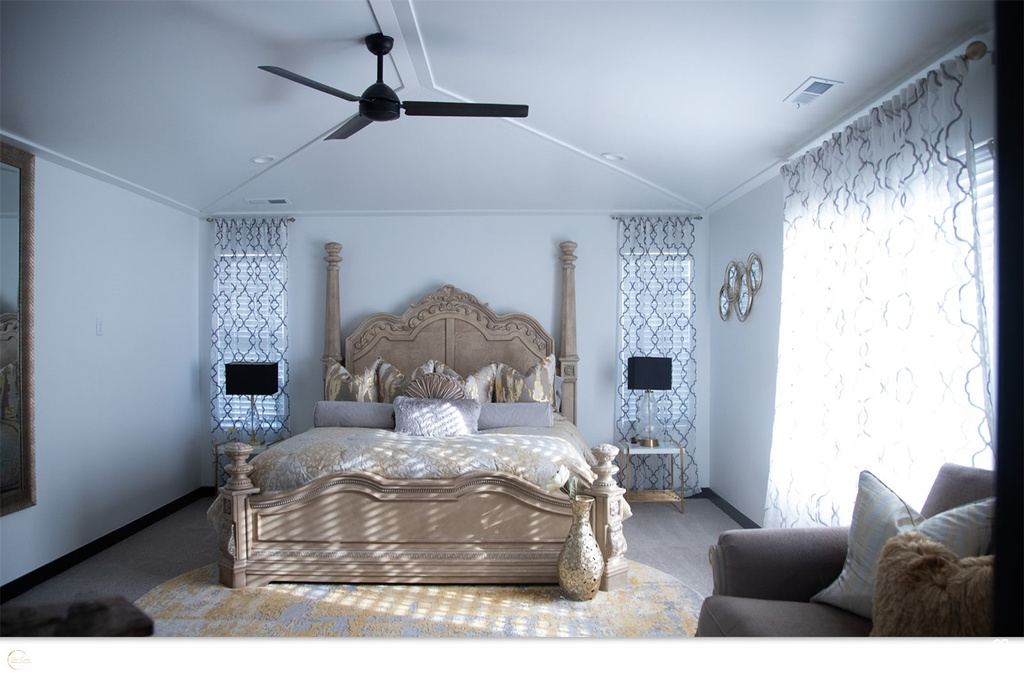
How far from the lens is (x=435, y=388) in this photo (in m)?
3.81

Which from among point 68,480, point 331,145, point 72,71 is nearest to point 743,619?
point 68,480

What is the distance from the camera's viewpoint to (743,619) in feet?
4.92

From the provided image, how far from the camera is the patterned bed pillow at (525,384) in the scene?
4.04 m

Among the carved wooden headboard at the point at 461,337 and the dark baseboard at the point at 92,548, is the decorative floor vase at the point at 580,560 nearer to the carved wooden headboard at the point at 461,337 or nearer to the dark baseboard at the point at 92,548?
the carved wooden headboard at the point at 461,337

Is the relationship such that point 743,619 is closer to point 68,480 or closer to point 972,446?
point 972,446

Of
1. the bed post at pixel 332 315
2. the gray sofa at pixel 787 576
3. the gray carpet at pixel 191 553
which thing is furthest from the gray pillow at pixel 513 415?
the gray sofa at pixel 787 576

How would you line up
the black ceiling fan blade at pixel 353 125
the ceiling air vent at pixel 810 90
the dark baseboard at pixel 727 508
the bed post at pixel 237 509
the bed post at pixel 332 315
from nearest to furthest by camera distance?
1. the ceiling air vent at pixel 810 90
2. the black ceiling fan blade at pixel 353 125
3. the bed post at pixel 237 509
4. the dark baseboard at pixel 727 508
5. the bed post at pixel 332 315

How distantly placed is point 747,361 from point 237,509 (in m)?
3.24

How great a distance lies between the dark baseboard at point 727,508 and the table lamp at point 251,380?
3363mm

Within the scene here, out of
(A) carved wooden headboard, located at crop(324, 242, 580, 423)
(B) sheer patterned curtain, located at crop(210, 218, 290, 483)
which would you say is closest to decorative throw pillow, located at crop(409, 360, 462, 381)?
(A) carved wooden headboard, located at crop(324, 242, 580, 423)

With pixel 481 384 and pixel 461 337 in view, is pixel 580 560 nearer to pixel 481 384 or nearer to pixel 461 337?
pixel 481 384

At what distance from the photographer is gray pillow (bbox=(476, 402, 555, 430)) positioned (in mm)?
3580

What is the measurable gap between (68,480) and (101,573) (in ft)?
1.63

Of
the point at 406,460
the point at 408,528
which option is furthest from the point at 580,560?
the point at 406,460
